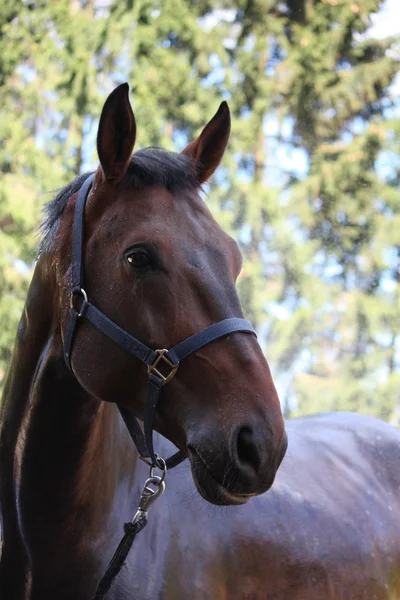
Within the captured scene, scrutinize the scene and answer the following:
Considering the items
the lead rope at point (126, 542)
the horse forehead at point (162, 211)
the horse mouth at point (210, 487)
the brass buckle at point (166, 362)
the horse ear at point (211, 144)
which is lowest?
the lead rope at point (126, 542)

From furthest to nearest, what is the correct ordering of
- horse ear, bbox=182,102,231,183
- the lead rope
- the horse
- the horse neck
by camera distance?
horse ear, bbox=182,102,231,183, the horse neck, the lead rope, the horse

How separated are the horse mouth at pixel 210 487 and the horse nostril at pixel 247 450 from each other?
0.32ft

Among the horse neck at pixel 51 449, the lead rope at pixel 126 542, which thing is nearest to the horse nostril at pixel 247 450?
the lead rope at pixel 126 542

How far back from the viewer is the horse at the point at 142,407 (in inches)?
66.9

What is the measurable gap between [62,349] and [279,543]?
44.4 inches

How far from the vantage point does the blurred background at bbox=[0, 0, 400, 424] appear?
10.5 metres

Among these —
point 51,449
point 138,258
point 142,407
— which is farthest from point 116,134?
point 51,449

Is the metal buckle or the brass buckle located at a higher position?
the metal buckle

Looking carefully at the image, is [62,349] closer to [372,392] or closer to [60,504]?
[60,504]

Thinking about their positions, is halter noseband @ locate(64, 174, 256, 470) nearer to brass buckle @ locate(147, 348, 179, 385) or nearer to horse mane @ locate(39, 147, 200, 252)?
brass buckle @ locate(147, 348, 179, 385)

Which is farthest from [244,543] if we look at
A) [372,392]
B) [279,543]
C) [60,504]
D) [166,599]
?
[372,392]

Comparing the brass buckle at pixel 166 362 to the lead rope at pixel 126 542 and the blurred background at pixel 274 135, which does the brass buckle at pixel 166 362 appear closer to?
the lead rope at pixel 126 542

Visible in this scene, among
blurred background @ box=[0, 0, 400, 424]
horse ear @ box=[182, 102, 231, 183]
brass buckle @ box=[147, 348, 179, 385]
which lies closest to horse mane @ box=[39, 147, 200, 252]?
horse ear @ box=[182, 102, 231, 183]

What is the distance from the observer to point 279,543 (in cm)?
249
